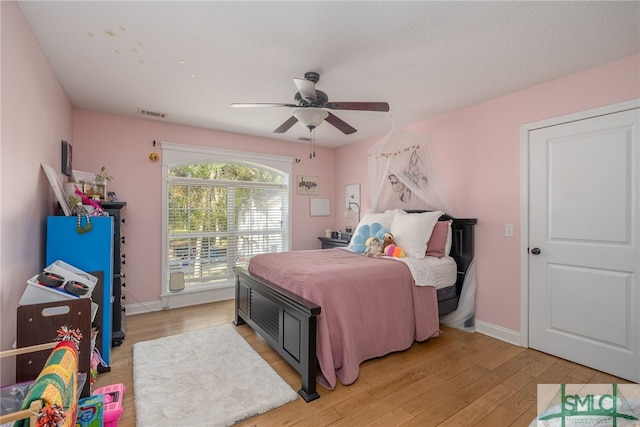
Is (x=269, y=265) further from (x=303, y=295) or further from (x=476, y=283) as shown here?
(x=476, y=283)

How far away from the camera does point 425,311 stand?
285 cm

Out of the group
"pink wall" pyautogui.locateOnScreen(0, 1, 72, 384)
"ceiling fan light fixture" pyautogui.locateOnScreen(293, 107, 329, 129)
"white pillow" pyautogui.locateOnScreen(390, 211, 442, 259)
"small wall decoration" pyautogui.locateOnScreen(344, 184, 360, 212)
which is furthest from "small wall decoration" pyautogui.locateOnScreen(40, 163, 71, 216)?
"small wall decoration" pyautogui.locateOnScreen(344, 184, 360, 212)

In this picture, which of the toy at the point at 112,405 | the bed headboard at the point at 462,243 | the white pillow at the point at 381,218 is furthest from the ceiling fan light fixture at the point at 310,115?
the toy at the point at 112,405

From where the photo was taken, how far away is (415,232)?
128 inches

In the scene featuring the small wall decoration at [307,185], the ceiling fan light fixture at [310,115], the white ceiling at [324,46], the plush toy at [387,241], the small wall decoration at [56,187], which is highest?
the white ceiling at [324,46]

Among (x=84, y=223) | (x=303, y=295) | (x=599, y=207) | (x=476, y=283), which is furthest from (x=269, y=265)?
(x=599, y=207)

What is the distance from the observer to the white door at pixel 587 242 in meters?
2.30

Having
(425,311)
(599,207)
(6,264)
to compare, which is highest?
(599,207)

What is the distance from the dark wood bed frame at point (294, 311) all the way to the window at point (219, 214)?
123cm

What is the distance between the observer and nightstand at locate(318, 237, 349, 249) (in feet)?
15.2

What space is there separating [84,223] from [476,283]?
12.6 feet

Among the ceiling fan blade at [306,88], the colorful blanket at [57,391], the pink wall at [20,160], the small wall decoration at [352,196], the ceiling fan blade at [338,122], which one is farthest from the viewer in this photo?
the small wall decoration at [352,196]

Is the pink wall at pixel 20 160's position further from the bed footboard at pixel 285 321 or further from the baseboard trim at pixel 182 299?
the baseboard trim at pixel 182 299

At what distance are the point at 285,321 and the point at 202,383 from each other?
76 centimetres
